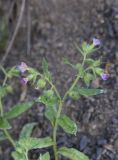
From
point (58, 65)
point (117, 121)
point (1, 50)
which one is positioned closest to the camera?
point (117, 121)

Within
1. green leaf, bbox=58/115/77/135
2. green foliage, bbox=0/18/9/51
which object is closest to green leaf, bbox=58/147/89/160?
green leaf, bbox=58/115/77/135

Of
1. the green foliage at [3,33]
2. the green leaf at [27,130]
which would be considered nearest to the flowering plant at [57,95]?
the green leaf at [27,130]

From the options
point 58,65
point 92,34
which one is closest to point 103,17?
point 92,34

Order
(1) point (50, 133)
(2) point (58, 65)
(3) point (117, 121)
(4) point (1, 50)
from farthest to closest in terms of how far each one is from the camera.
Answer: (4) point (1, 50) → (2) point (58, 65) → (1) point (50, 133) → (3) point (117, 121)

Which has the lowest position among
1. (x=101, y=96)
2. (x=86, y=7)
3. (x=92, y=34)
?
(x=101, y=96)

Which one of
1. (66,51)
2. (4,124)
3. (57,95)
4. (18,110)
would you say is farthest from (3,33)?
(57,95)

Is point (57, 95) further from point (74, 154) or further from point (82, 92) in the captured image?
point (74, 154)

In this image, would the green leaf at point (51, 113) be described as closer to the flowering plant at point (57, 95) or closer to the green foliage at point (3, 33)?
the flowering plant at point (57, 95)

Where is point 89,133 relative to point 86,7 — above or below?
below

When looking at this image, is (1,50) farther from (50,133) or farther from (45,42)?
(50,133)

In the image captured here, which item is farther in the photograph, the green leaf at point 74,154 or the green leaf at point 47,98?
the green leaf at point 74,154
